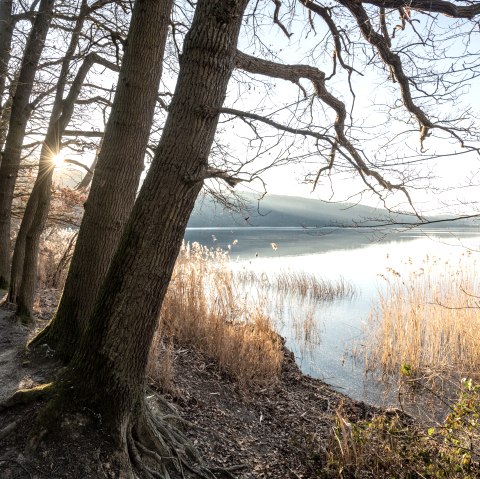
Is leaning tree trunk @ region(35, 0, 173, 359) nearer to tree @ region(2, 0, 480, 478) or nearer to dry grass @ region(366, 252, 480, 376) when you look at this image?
tree @ region(2, 0, 480, 478)

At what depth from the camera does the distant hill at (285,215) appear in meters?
3.18

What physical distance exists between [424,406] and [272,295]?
21.2 ft

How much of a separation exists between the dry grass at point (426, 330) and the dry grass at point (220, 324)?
6.32 ft

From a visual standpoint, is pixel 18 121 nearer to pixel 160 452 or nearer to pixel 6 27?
pixel 6 27

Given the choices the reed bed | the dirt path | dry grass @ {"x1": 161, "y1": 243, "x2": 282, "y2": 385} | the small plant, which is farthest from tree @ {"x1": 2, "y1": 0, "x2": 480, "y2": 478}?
the reed bed

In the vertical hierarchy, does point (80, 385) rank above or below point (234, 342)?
above

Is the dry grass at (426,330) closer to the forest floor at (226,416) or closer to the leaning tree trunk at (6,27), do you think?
the forest floor at (226,416)

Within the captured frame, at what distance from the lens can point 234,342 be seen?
17.8 ft

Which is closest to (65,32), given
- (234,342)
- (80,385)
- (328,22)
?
(328,22)

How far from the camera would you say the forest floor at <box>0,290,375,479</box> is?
6.94 ft

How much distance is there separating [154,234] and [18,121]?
4453 mm

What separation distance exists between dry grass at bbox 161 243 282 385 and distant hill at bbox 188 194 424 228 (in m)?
1.06

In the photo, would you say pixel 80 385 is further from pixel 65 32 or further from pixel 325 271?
pixel 325 271

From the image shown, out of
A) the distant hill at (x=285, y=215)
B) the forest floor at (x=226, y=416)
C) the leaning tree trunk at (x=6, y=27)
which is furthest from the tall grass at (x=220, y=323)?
the leaning tree trunk at (x=6, y=27)
